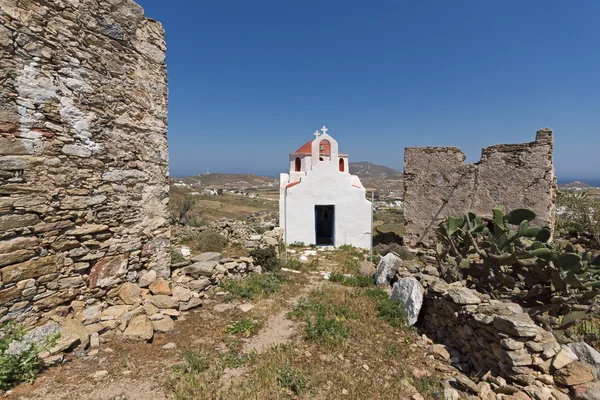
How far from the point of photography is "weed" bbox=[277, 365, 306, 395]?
3156mm

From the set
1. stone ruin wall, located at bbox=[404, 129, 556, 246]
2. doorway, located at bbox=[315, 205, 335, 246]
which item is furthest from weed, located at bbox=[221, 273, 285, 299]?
doorway, located at bbox=[315, 205, 335, 246]

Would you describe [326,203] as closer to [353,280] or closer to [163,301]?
[353,280]

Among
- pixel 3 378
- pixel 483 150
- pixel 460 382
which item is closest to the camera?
pixel 3 378

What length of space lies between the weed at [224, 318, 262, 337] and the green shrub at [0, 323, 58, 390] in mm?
2111

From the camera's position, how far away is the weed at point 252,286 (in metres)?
5.74

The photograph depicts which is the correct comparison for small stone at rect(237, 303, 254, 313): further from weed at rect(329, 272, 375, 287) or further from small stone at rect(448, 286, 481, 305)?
small stone at rect(448, 286, 481, 305)

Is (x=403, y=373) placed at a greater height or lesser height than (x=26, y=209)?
lesser

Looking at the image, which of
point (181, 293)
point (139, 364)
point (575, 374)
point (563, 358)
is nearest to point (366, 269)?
point (181, 293)

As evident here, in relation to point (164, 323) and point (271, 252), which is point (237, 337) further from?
point (271, 252)

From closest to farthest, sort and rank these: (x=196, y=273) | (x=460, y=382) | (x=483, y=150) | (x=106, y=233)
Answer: (x=460, y=382) → (x=106, y=233) → (x=196, y=273) → (x=483, y=150)

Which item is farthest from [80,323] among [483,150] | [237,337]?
[483,150]

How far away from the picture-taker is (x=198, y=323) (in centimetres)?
458

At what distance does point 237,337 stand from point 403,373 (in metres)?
2.32

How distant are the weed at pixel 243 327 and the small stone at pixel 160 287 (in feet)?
4.67
